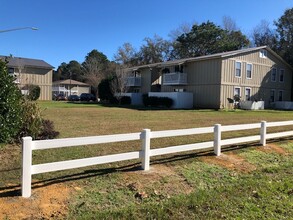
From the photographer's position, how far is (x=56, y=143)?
5137mm

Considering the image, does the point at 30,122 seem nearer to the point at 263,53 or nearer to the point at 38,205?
the point at 38,205

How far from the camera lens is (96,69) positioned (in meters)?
69.4

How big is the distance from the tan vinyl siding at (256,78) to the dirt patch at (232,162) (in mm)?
23521

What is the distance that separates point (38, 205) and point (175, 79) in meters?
31.5

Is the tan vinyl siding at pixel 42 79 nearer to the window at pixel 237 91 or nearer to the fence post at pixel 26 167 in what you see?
the window at pixel 237 91

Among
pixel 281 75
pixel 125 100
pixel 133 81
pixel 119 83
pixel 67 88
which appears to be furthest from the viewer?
pixel 67 88

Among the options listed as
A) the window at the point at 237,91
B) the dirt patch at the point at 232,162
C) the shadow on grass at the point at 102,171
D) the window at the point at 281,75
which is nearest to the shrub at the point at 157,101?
the window at the point at 237,91

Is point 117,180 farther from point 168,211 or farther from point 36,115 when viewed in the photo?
point 36,115

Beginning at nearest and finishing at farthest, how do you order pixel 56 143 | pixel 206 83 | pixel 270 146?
pixel 56 143 → pixel 270 146 → pixel 206 83

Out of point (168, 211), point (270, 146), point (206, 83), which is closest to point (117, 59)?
point (206, 83)

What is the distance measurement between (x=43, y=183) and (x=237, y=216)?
3311 millimetres

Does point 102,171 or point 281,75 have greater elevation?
point 281,75

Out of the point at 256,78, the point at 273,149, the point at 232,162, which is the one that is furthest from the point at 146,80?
the point at 232,162

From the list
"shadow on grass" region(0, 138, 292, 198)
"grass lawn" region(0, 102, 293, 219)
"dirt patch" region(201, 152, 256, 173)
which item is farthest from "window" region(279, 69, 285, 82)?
"dirt patch" region(201, 152, 256, 173)
